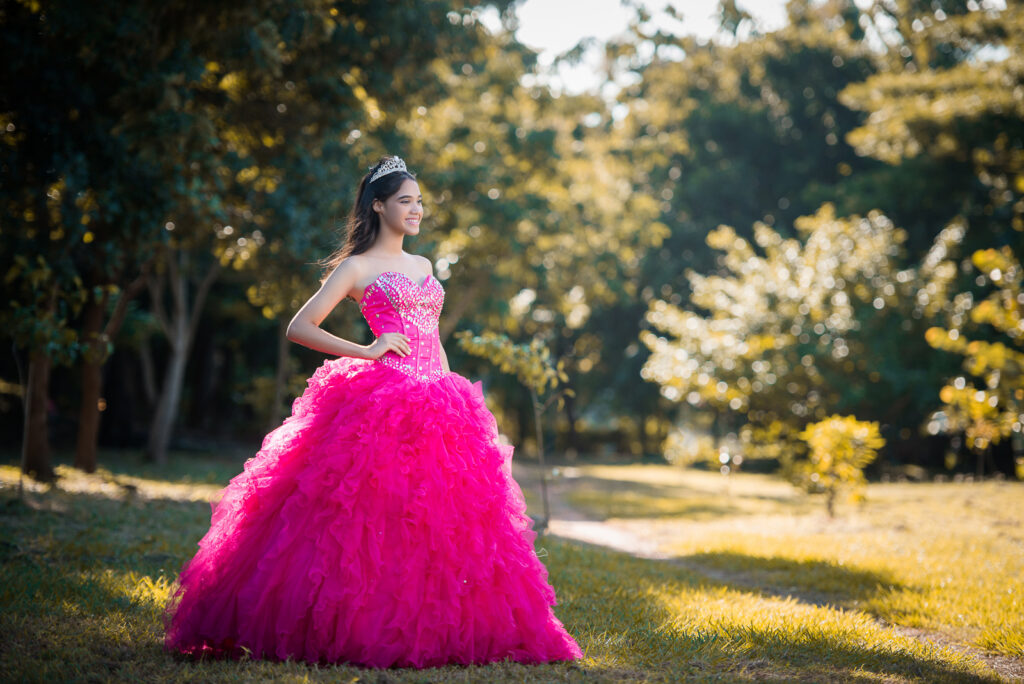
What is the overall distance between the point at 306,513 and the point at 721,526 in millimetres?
7549

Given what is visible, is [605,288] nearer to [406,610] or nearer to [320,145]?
[320,145]

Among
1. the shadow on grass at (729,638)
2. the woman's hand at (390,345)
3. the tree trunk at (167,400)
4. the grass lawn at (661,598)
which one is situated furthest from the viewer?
the tree trunk at (167,400)

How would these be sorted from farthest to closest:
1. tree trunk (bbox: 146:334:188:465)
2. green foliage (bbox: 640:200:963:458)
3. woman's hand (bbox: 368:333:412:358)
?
green foliage (bbox: 640:200:963:458)
tree trunk (bbox: 146:334:188:465)
woman's hand (bbox: 368:333:412:358)

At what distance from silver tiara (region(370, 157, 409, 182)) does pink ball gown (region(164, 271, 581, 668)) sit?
1.03 m

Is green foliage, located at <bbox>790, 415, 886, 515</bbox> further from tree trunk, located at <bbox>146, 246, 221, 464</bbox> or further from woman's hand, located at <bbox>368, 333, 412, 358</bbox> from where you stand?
tree trunk, located at <bbox>146, 246, 221, 464</bbox>

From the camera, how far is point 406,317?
4.12 m

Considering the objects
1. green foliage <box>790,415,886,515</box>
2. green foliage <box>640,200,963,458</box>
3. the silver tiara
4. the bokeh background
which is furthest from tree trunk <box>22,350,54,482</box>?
green foliage <box>640,200,963,458</box>

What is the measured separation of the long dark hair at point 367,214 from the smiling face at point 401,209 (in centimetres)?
2

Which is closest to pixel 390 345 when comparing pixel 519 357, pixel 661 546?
pixel 519 357

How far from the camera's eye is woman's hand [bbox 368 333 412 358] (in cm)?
399

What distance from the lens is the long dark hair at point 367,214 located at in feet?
13.8

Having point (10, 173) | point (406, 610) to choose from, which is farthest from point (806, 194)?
point (406, 610)

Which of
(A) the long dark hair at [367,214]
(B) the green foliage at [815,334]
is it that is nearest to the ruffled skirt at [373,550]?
(A) the long dark hair at [367,214]

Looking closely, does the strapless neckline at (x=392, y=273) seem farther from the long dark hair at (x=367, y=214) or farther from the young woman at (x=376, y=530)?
the long dark hair at (x=367, y=214)
